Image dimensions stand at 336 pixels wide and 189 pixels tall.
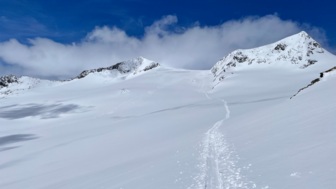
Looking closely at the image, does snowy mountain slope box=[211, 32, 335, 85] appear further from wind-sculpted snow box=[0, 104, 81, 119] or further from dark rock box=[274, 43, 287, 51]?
wind-sculpted snow box=[0, 104, 81, 119]

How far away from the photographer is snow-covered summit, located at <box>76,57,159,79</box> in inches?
7060

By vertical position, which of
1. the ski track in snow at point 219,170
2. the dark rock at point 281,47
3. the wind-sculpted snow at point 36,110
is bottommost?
the ski track in snow at point 219,170

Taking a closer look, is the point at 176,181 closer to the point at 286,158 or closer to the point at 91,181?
the point at 286,158

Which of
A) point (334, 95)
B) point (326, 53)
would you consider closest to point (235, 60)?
point (326, 53)

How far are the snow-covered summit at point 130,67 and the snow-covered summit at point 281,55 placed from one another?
43712mm

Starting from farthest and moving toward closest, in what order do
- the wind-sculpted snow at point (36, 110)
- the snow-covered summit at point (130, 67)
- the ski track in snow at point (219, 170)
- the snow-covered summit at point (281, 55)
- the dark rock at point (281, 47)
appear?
the snow-covered summit at point (130, 67) → the dark rock at point (281, 47) → the snow-covered summit at point (281, 55) → the wind-sculpted snow at point (36, 110) → the ski track in snow at point (219, 170)

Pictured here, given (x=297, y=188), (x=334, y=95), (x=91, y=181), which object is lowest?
(x=91, y=181)

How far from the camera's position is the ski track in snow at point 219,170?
517 inches

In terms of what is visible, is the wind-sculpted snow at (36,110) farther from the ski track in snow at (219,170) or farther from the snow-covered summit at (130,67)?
the snow-covered summit at (130,67)

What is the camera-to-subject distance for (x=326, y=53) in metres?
128

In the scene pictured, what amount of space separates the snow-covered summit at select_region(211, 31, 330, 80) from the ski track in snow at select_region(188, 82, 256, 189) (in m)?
98.3

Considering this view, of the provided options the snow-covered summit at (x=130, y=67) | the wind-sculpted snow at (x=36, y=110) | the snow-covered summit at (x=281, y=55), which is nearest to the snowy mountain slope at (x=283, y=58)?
the snow-covered summit at (x=281, y=55)

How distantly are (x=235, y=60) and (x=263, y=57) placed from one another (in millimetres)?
10467

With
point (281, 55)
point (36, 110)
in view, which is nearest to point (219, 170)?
point (36, 110)
